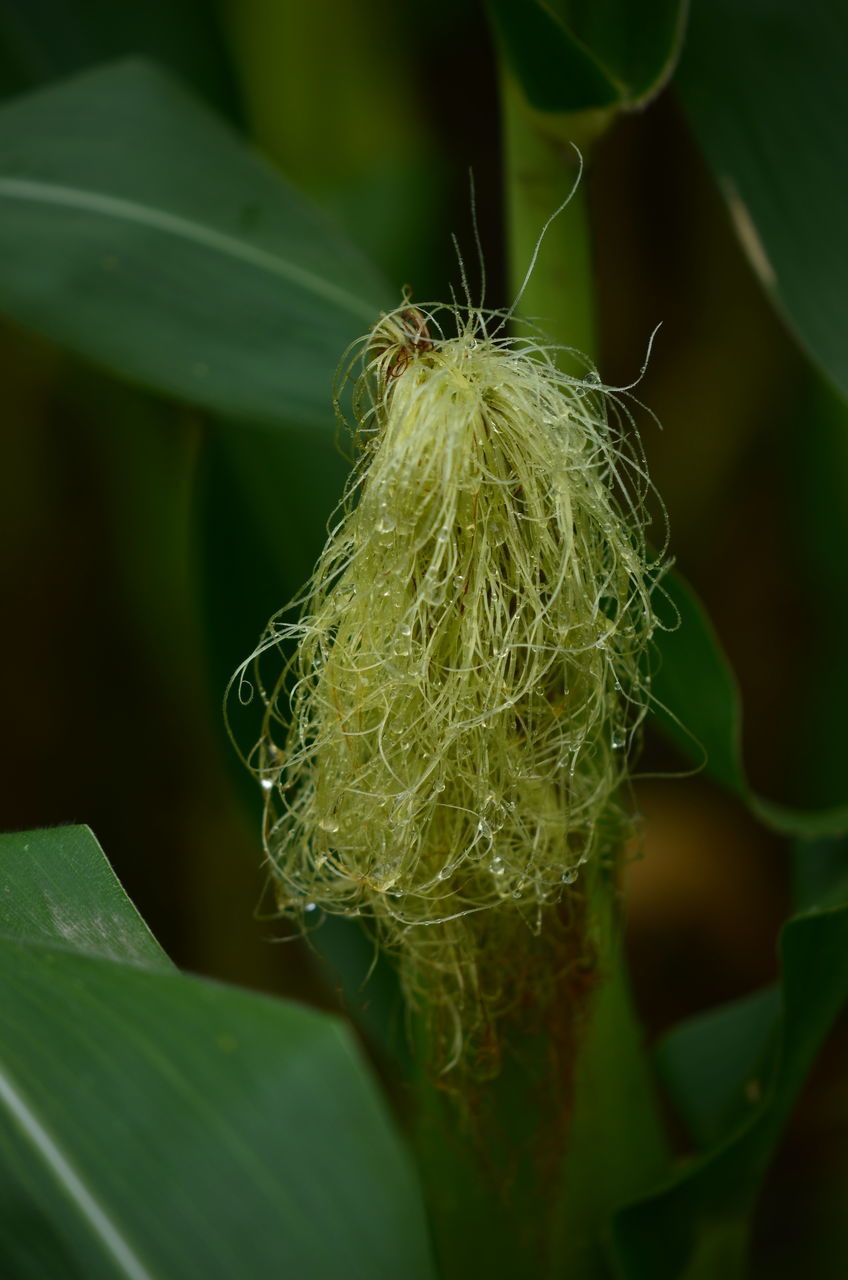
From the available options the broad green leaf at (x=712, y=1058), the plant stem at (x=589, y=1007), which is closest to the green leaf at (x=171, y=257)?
the plant stem at (x=589, y=1007)

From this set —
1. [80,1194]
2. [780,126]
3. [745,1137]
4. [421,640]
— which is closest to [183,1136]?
[80,1194]

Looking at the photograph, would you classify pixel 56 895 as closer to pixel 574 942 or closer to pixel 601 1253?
pixel 574 942

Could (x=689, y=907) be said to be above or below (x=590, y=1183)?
below

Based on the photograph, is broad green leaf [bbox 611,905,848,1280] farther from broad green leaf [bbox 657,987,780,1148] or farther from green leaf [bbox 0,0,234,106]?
green leaf [bbox 0,0,234,106]

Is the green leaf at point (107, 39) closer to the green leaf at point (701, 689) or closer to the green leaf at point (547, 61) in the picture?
→ the green leaf at point (547, 61)

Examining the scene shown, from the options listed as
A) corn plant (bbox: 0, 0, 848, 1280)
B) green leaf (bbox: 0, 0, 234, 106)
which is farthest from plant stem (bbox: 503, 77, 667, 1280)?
green leaf (bbox: 0, 0, 234, 106)

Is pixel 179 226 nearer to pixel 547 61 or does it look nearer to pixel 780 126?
pixel 547 61

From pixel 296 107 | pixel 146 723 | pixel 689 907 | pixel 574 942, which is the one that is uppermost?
pixel 296 107

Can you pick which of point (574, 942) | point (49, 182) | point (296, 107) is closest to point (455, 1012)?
point (574, 942)
